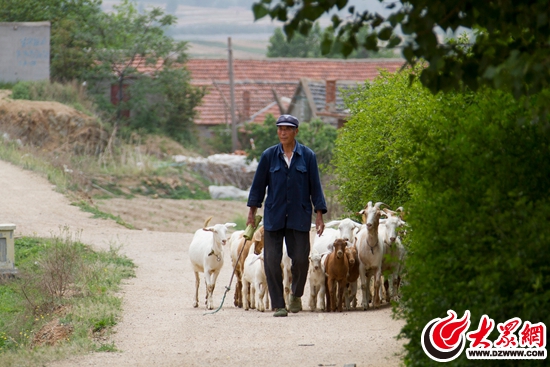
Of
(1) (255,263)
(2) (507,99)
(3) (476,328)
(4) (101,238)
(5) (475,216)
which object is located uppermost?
(2) (507,99)

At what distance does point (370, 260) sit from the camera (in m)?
10.9

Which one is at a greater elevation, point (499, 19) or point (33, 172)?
point (499, 19)

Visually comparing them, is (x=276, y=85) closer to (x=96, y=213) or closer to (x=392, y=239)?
(x=96, y=213)

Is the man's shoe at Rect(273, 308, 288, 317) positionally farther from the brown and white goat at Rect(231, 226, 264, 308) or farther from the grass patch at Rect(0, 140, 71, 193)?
the grass patch at Rect(0, 140, 71, 193)

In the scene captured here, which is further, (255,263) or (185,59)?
(185,59)

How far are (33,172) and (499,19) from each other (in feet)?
69.4

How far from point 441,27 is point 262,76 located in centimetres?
4287

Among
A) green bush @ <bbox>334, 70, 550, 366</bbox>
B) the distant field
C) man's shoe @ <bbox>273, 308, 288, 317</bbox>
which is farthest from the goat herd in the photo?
the distant field

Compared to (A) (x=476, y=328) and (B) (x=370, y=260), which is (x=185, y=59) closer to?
(B) (x=370, y=260)

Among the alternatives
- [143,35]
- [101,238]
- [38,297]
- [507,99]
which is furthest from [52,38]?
[507,99]

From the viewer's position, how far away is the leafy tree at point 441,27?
4801mm

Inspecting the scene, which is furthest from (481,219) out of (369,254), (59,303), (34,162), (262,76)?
(262,76)

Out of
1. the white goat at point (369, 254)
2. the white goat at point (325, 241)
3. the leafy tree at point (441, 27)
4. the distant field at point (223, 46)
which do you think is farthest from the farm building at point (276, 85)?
the distant field at point (223, 46)

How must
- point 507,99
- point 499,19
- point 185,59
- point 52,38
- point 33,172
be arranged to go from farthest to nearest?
point 185,59 < point 52,38 < point 33,172 < point 507,99 < point 499,19
